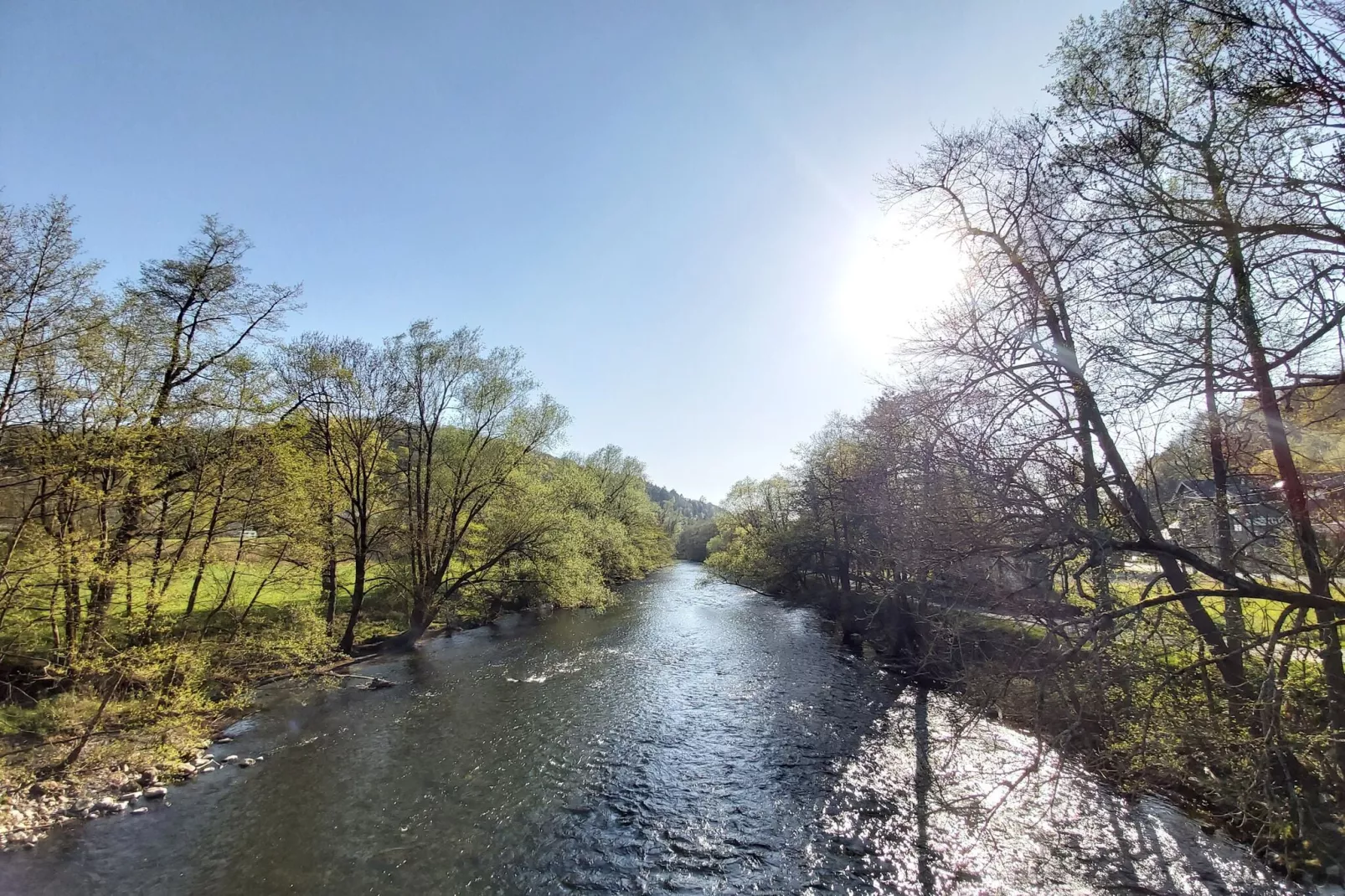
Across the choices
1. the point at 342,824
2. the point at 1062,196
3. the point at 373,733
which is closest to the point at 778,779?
the point at 342,824

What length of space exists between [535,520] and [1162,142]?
23.3 m

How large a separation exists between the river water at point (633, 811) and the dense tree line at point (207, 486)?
9.30 feet

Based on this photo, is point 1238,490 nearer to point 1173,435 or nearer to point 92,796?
point 1173,435

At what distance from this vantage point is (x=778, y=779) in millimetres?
10555

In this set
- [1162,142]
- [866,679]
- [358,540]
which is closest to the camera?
[1162,142]

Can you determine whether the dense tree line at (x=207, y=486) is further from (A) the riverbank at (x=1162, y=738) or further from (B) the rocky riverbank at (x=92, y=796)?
(A) the riverbank at (x=1162, y=738)

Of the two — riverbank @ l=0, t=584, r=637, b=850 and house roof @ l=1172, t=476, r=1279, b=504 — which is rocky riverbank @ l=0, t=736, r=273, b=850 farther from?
house roof @ l=1172, t=476, r=1279, b=504

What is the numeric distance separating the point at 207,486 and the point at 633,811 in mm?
11054

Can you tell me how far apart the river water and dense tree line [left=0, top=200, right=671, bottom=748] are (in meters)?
2.83

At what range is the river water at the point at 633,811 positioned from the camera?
24.5 feet

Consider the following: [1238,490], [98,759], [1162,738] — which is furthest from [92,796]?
[1238,490]

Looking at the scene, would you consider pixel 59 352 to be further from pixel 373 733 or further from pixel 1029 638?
pixel 1029 638

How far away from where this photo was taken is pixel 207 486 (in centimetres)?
1117

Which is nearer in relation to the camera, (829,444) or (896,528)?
(896,528)
